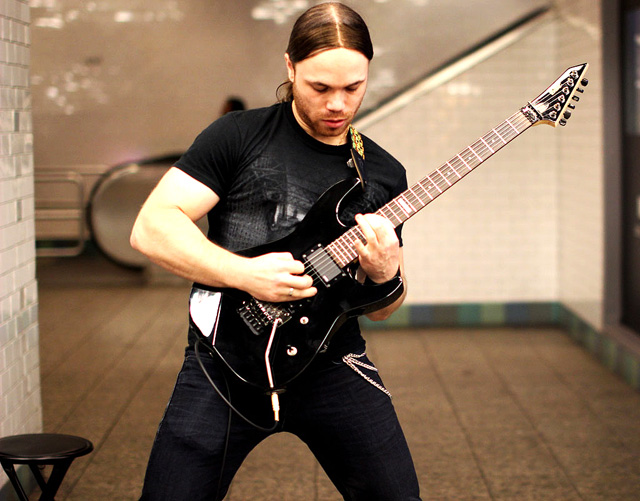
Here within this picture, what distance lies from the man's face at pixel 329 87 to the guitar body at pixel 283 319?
15cm

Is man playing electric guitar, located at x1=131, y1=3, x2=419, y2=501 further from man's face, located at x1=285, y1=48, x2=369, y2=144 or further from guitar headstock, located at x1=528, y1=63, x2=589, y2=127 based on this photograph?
guitar headstock, located at x1=528, y1=63, x2=589, y2=127

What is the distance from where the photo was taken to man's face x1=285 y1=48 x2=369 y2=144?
6.37 ft

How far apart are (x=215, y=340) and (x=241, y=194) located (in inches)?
13.6

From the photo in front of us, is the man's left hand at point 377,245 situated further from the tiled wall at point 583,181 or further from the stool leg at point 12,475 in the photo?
the tiled wall at point 583,181

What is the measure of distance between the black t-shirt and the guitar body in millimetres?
46

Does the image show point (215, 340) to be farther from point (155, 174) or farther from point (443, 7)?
point (443, 7)

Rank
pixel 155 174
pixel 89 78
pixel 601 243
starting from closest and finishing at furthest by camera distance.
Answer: pixel 601 243 < pixel 155 174 < pixel 89 78

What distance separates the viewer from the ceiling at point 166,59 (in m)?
8.73

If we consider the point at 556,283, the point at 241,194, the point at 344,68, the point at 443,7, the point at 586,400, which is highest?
the point at 443,7

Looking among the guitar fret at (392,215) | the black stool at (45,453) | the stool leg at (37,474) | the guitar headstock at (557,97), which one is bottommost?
the stool leg at (37,474)

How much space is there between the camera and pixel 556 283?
6.25 metres

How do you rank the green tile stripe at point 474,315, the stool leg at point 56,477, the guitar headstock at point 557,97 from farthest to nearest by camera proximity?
the green tile stripe at point 474,315, the stool leg at point 56,477, the guitar headstock at point 557,97

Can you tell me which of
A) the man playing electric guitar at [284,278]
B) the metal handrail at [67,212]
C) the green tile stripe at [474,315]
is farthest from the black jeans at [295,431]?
the metal handrail at [67,212]

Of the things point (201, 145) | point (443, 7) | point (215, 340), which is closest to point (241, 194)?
point (201, 145)
